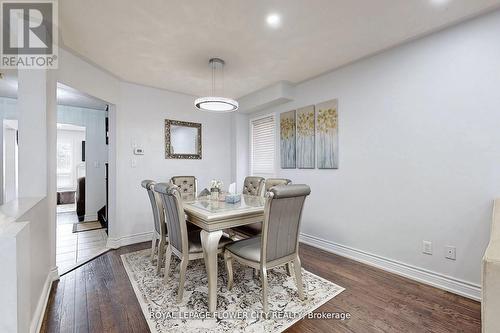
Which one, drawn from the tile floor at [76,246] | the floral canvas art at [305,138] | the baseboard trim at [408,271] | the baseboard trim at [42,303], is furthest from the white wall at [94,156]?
the baseboard trim at [408,271]

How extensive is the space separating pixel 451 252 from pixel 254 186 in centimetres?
227

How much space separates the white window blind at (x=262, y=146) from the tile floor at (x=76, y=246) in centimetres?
287

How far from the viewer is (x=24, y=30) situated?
199cm

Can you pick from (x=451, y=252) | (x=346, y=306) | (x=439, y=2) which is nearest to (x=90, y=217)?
(x=346, y=306)

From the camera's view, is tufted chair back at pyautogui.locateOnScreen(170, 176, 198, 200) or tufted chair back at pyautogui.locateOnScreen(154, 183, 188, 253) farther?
tufted chair back at pyautogui.locateOnScreen(170, 176, 198, 200)

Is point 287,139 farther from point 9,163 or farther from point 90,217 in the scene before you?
point 9,163

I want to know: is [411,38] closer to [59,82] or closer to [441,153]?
[441,153]

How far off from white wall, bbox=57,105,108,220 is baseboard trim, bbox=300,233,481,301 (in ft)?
15.6

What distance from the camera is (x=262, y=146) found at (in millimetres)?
4434

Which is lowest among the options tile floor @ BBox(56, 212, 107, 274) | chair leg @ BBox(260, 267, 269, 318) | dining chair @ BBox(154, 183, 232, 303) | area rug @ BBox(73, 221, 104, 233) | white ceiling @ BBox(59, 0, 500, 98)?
area rug @ BBox(73, 221, 104, 233)

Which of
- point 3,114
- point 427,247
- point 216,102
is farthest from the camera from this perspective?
point 3,114

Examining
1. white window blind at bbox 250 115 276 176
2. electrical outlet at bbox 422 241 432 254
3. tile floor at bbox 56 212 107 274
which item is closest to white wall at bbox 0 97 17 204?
tile floor at bbox 56 212 107 274

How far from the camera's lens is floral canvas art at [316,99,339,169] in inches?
122
